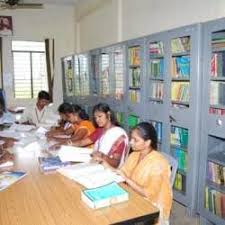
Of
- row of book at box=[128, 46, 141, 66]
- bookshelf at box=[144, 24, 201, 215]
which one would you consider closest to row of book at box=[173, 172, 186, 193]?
bookshelf at box=[144, 24, 201, 215]

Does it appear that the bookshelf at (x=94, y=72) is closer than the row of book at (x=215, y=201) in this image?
No

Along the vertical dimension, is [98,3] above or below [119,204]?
above

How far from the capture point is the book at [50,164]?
2174 mm

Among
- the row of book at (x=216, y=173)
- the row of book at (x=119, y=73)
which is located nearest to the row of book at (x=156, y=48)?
the row of book at (x=119, y=73)

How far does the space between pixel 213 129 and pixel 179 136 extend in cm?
50

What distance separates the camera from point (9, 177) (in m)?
2.01

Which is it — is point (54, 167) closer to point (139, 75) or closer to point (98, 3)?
point (139, 75)

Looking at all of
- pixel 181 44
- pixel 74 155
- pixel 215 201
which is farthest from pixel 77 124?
Answer: pixel 215 201

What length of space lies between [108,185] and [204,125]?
4.32ft

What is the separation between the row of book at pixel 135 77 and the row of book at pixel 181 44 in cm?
72

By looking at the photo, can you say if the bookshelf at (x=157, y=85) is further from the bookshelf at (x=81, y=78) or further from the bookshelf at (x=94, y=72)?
the bookshelf at (x=81, y=78)

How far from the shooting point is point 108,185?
1705 mm

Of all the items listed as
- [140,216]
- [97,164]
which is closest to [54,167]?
[97,164]

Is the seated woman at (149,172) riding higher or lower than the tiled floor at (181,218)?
higher
